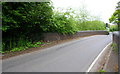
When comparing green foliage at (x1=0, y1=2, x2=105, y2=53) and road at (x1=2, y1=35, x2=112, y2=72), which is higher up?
green foliage at (x1=0, y1=2, x2=105, y2=53)

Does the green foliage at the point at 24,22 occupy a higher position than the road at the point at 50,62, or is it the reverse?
the green foliage at the point at 24,22

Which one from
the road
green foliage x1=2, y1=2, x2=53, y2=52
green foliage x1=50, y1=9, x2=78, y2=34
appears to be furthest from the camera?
green foliage x1=50, y1=9, x2=78, y2=34

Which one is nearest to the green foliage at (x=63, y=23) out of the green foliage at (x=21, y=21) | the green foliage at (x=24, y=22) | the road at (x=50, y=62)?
the green foliage at (x=24, y=22)

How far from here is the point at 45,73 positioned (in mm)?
4023

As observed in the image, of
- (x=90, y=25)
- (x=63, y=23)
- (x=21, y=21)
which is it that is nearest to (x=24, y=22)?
(x=21, y=21)

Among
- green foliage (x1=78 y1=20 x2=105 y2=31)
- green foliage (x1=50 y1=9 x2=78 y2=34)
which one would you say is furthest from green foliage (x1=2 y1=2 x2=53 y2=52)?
green foliage (x1=78 y1=20 x2=105 y2=31)

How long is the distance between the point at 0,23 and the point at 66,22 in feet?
29.1

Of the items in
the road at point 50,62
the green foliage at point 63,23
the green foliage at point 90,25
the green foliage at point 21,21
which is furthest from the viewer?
the green foliage at point 90,25

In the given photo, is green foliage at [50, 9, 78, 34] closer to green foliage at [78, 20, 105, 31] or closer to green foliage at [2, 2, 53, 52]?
green foliage at [2, 2, 53, 52]

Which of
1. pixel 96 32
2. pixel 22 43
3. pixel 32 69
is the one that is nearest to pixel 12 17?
pixel 22 43

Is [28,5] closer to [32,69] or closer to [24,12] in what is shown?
[24,12]

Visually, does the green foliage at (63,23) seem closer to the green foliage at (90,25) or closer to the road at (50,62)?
the road at (50,62)

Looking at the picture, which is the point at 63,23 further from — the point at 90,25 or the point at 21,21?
the point at 90,25

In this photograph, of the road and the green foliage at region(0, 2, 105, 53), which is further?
the green foliage at region(0, 2, 105, 53)
